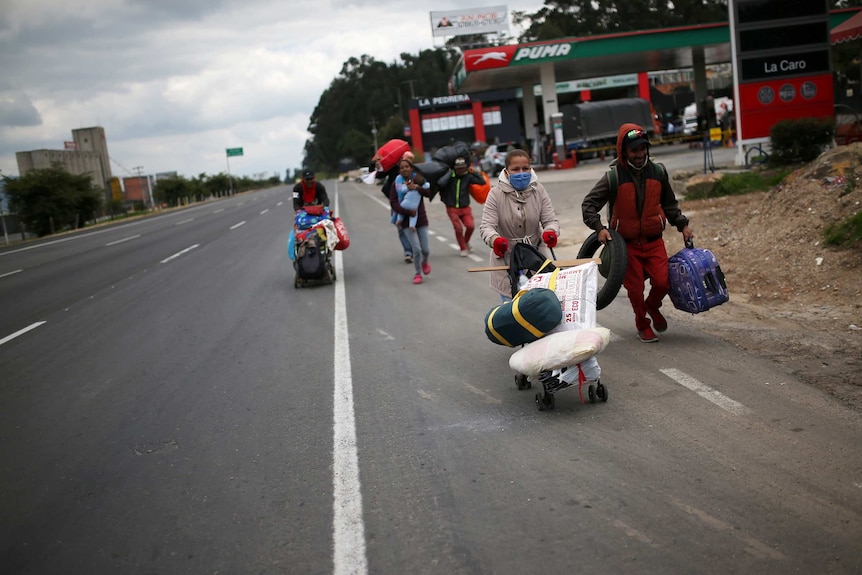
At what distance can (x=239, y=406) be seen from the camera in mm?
6566

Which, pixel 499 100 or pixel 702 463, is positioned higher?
pixel 499 100

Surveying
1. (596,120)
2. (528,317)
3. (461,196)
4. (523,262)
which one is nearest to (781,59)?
(461,196)

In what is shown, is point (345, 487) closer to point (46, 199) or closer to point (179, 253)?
point (179, 253)

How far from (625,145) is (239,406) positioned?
3.98 meters

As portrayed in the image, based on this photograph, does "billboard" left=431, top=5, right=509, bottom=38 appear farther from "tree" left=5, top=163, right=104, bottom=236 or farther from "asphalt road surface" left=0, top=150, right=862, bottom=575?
"asphalt road surface" left=0, top=150, right=862, bottom=575

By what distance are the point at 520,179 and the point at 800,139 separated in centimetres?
1301

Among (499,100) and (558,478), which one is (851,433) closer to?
(558,478)

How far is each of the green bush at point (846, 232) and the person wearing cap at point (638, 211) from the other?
3434 mm

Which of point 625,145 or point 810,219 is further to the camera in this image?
point 810,219

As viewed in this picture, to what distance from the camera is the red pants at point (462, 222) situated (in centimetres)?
1463

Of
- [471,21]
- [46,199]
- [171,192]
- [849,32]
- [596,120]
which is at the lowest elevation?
[46,199]

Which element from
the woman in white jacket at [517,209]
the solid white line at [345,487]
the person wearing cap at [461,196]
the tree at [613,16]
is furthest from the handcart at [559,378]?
the tree at [613,16]

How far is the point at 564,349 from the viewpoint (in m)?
5.51

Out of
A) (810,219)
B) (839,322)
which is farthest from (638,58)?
(839,322)
